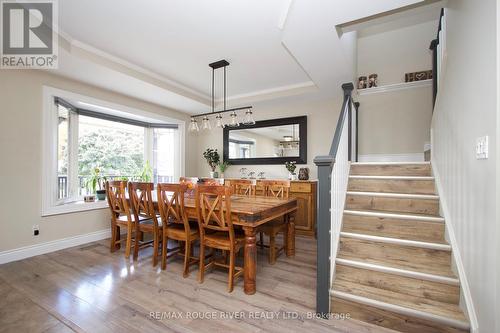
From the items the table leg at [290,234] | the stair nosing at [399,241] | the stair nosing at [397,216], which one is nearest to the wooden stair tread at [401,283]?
the stair nosing at [399,241]

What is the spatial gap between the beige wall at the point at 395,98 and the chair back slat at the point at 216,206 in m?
3.07

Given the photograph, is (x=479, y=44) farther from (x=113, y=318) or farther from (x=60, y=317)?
(x=60, y=317)

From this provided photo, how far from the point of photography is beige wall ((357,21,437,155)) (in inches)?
143

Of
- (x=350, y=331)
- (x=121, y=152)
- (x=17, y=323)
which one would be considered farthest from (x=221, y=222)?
(x=121, y=152)

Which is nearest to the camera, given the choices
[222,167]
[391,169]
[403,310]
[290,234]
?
[403,310]

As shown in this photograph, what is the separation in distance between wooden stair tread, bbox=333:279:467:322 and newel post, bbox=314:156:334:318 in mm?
133

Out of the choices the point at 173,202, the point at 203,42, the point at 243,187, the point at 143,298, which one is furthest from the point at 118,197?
the point at 203,42

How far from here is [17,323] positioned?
168 cm

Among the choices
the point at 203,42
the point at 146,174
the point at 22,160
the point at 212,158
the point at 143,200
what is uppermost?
the point at 203,42

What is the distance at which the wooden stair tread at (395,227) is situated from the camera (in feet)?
6.57

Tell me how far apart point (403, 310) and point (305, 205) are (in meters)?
2.33

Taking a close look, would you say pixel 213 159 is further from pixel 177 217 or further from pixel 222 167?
pixel 177 217

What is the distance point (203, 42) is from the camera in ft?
8.94

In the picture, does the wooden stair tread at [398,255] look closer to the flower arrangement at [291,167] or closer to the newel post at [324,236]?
the newel post at [324,236]
